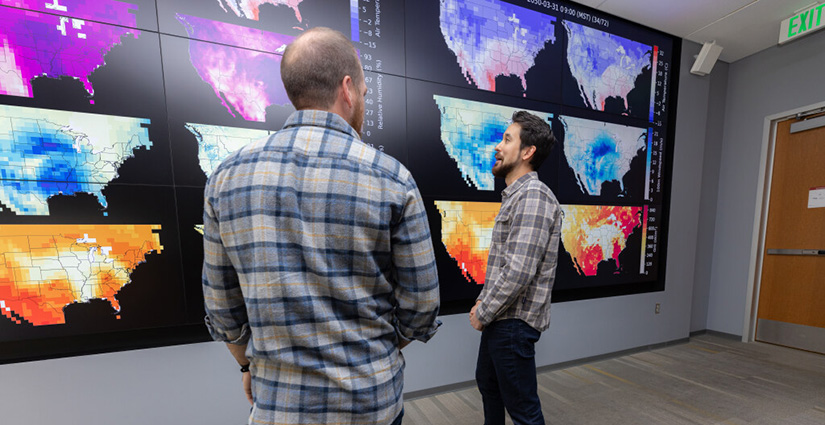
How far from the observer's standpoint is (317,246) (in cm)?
60

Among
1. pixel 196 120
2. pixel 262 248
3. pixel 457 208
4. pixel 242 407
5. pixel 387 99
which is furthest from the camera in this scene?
pixel 457 208

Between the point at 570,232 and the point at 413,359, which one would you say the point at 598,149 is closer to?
the point at 570,232

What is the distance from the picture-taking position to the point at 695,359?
8.61ft

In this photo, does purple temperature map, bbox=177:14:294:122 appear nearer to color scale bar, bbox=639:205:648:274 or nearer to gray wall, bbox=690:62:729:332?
color scale bar, bbox=639:205:648:274

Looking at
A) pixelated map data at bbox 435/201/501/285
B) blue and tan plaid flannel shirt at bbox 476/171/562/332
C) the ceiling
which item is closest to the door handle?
the ceiling

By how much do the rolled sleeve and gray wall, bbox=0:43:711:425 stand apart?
1.33 m

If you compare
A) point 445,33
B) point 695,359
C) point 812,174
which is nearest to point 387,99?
point 445,33

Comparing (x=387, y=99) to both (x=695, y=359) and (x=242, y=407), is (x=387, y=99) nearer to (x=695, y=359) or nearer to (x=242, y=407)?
(x=242, y=407)

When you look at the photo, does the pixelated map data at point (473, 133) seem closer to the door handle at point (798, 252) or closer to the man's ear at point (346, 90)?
the man's ear at point (346, 90)

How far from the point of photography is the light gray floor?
1810mm

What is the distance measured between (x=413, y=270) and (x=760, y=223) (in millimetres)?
4125

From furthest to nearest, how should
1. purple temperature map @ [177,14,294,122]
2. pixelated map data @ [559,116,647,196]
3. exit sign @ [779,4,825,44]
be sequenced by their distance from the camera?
pixelated map data @ [559,116,647,196]
exit sign @ [779,4,825,44]
purple temperature map @ [177,14,294,122]

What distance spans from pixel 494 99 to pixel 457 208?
0.78m

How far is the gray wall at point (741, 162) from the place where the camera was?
2.81m
